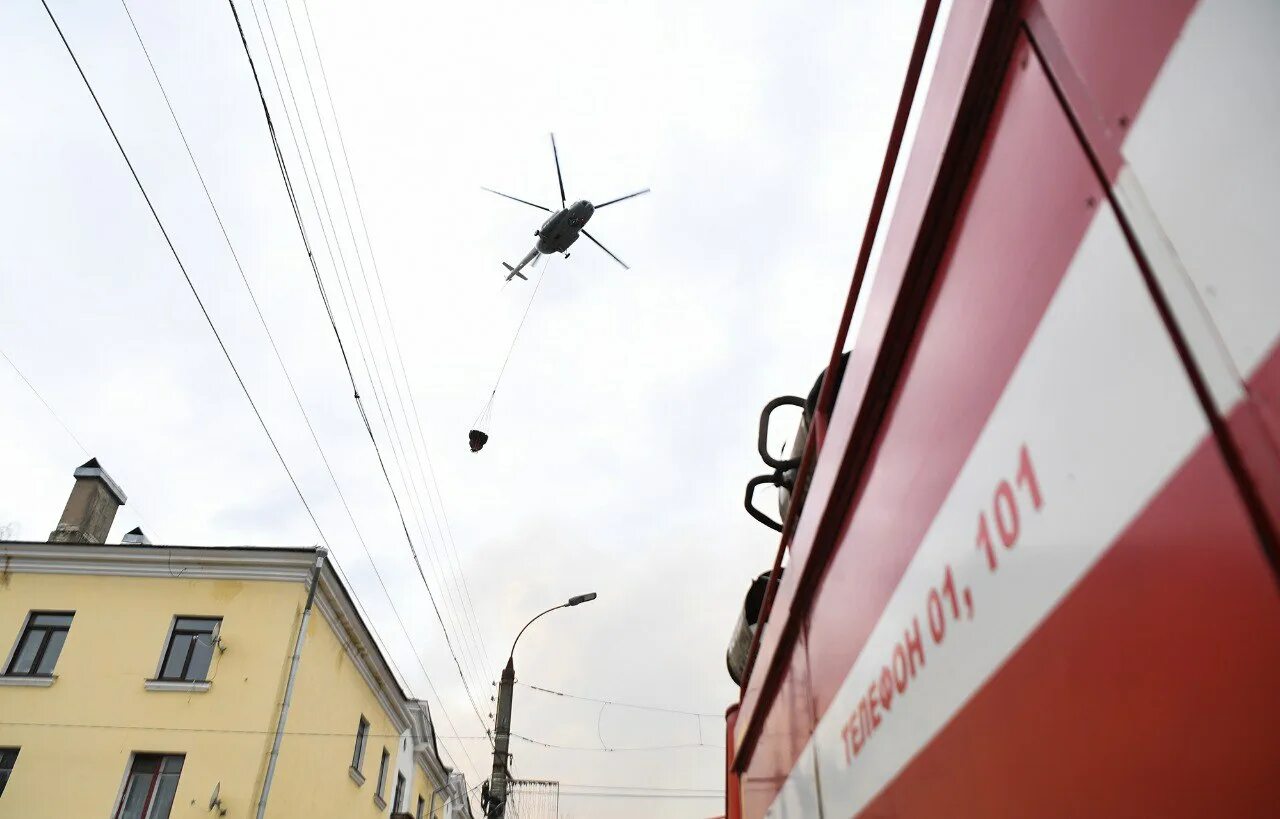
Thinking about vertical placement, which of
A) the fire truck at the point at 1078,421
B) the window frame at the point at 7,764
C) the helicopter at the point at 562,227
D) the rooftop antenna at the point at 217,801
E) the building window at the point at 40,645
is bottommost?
the fire truck at the point at 1078,421

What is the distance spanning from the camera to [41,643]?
14.7 meters

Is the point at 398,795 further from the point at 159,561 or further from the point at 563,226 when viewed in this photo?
the point at 563,226

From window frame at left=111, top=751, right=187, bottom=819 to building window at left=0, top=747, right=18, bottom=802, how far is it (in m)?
1.85

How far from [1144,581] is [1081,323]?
304 millimetres

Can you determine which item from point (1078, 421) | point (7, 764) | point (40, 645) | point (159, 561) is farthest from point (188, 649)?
point (1078, 421)

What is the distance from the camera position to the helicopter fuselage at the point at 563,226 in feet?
51.2

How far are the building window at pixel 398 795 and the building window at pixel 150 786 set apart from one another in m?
7.93

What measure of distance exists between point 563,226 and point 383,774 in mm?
13170

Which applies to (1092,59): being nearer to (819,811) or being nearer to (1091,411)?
(1091,411)

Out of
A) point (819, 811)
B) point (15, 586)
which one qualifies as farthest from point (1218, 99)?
point (15, 586)

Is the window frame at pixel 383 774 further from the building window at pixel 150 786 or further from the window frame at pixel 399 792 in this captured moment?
the building window at pixel 150 786

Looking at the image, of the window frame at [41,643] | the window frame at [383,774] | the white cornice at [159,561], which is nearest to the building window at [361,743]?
the window frame at [383,774]

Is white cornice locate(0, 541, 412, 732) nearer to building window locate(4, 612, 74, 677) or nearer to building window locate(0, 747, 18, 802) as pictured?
building window locate(4, 612, 74, 677)

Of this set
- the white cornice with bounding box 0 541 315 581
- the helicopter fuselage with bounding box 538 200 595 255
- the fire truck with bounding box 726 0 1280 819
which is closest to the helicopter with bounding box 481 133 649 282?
the helicopter fuselage with bounding box 538 200 595 255
